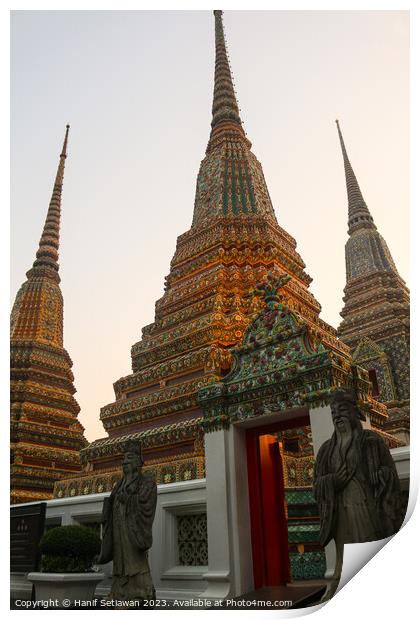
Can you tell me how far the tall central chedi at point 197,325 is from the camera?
809 centimetres

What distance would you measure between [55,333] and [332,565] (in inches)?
560

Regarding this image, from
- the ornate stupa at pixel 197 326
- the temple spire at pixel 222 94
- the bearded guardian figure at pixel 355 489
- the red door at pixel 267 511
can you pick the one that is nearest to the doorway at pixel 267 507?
the red door at pixel 267 511

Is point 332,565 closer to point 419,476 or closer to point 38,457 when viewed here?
point 419,476

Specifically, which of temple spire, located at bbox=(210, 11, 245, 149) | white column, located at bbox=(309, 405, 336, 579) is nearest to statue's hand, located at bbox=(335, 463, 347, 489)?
white column, located at bbox=(309, 405, 336, 579)

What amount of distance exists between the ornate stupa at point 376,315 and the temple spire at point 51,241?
1015cm

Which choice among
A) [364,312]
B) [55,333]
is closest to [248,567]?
[364,312]

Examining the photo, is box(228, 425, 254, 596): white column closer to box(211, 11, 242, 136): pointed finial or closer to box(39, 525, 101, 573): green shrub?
box(39, 525, 101, 573): green shrub

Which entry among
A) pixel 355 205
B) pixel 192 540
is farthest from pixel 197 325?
pixel 355 205

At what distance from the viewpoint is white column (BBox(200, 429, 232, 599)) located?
4863 mm

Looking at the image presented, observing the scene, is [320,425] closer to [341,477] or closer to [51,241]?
[341,477]

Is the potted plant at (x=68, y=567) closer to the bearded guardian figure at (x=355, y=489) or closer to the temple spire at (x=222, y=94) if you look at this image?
the bearded guardian figure at (x=355, y=489)

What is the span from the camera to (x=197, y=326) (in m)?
8.90

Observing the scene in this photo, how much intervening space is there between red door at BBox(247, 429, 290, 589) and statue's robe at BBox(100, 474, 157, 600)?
100 centimetres

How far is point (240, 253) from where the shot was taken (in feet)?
34.0
